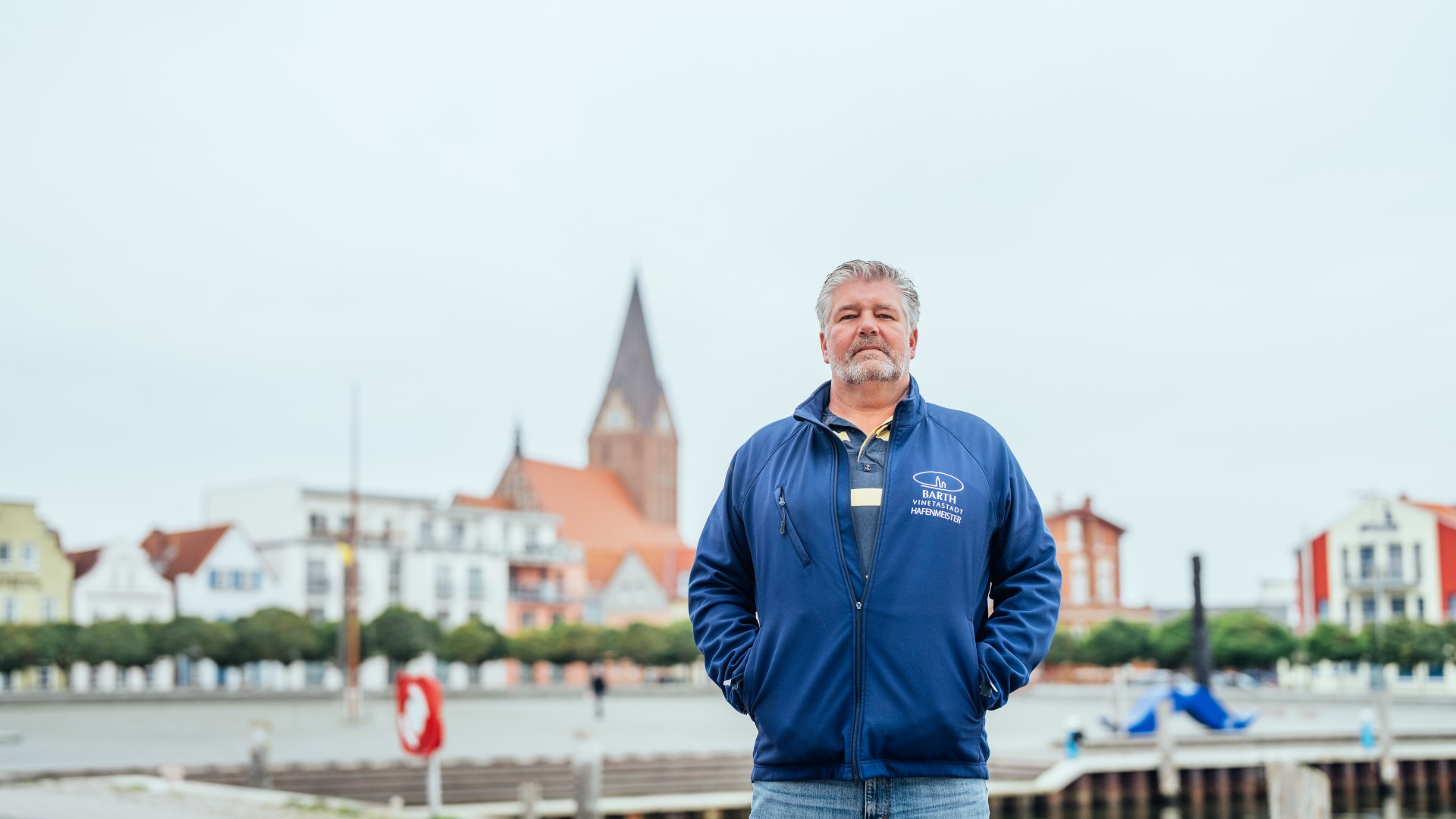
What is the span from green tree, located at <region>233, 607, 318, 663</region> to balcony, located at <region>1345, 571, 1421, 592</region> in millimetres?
48361

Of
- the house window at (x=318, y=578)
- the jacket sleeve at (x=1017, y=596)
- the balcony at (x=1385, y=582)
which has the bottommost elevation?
the balcony at (x=1385, y=582)

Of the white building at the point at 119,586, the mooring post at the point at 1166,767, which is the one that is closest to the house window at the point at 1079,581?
the white building at the point at 119,586

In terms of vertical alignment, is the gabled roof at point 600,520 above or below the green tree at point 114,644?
above

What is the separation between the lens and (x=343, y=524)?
77375 mm

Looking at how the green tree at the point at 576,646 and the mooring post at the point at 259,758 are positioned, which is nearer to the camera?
the mooring post at the point at 259,758

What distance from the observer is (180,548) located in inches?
2926

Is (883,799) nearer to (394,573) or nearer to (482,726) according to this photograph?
(482,726)

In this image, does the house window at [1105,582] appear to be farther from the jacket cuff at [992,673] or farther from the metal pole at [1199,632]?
the jacket cuff at [992,673]

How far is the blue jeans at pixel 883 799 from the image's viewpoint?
11.7 feet

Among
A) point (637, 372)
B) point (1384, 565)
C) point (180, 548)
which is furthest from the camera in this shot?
point (637, 372)

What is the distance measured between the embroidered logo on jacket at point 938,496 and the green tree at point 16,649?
182 feet

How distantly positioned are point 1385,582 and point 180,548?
193ft

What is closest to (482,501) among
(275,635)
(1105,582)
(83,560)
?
(83,560)

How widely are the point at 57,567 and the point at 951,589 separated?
70267 mm
